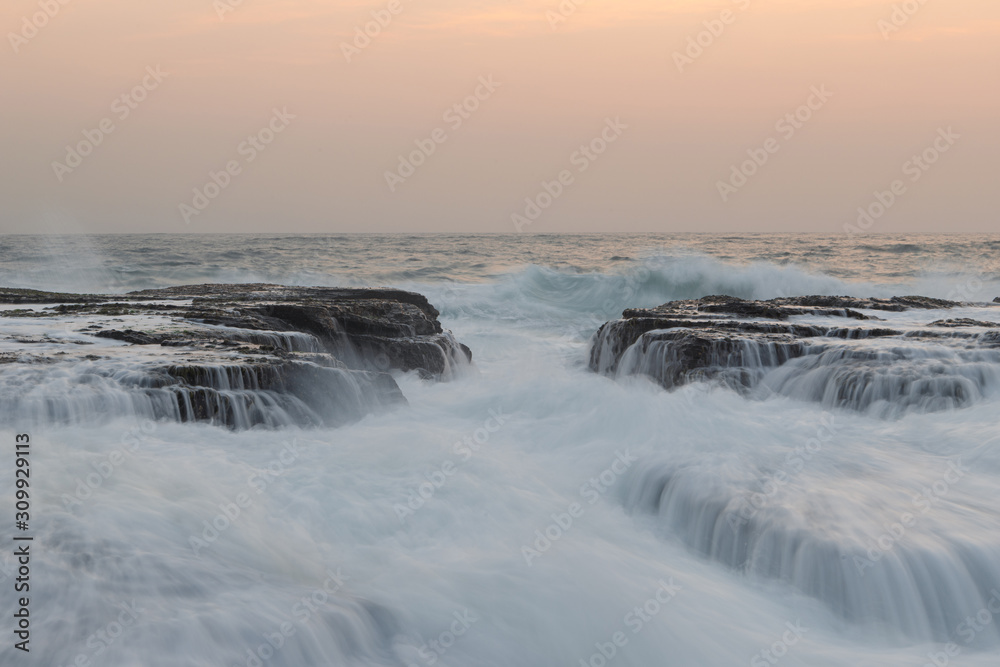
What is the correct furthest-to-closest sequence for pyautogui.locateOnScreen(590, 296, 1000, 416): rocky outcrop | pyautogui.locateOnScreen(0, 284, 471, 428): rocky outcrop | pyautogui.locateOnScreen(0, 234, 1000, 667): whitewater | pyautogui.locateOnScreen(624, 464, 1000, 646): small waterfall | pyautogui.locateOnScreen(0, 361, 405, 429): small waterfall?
pyautogui.locateOnScreen(590, 296, 1000, 416): rocky outcrop → pyautogui.locateOnScreen(0, 284, 471, 428): rocky outcrop → pyautogui.locateOnScreen(0, 361, 405, 429): small waterfall → pyautogui.locateOnScreen(624, 464, 1000, 646): small waterfall → pyautogui.locateOnScreen(0, 234, 1000, 667): whitewater

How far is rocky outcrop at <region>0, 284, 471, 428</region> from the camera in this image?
6.65 m

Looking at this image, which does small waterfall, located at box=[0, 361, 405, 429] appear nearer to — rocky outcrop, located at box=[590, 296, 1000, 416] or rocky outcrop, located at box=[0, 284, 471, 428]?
rocky outcrop, located at box=[0, 284, 471, 428]

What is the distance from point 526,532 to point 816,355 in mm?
5725

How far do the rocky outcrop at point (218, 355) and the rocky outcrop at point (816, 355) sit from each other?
3.41 metres

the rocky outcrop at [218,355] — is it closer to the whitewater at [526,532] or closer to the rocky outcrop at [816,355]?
the whitewater at [526,532]

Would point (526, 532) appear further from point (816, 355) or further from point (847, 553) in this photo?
point (816, 355)

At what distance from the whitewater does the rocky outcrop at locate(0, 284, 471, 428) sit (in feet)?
0.41

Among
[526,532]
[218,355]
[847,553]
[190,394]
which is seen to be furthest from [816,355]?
[190,394]

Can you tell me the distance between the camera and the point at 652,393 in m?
9.88

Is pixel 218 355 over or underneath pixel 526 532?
over

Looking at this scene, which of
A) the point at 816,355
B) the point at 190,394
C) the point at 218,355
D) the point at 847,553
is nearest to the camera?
the point at 847,553

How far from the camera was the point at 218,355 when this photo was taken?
26.0 feet

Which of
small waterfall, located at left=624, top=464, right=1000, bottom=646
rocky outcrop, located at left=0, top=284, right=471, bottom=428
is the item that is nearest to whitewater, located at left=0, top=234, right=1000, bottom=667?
small waterfall, located at left=624, top=464, right=1000, bottom=646

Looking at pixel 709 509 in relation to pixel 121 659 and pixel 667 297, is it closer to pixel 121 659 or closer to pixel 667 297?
pixel 121 659
